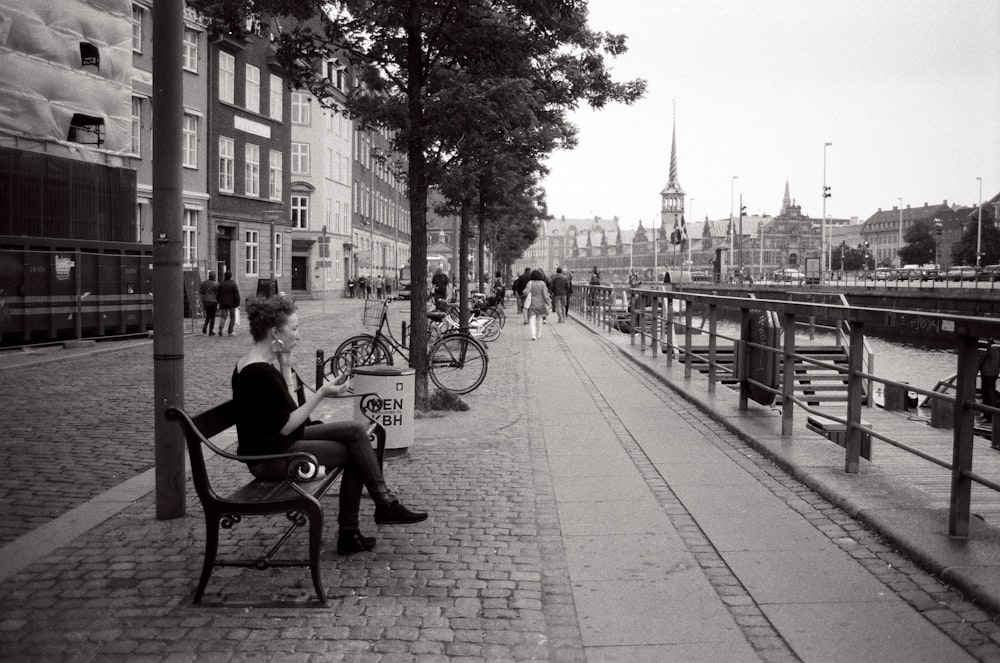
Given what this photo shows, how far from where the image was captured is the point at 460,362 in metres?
12.9

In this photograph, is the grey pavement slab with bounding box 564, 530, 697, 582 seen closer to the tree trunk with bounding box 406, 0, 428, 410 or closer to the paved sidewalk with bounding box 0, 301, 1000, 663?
the paved sidewalk with bounding box 0, 301, 1000, 663

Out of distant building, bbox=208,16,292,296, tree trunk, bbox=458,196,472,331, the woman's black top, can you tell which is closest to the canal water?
tree trunk, bbox=458,196,472,331

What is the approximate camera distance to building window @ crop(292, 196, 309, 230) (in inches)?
2251

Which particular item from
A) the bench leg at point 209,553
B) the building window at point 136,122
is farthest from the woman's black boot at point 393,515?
the building window at point 136,122

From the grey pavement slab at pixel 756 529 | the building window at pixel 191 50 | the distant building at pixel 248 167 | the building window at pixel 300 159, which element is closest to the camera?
the grey pavement slab at pixel 756 529

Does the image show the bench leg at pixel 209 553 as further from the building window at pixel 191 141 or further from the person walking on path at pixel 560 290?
the building window at pixel 191 141

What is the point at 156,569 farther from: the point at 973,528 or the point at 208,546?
the point at 973,528

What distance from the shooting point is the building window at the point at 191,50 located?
37.6 m

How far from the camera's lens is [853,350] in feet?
23.2

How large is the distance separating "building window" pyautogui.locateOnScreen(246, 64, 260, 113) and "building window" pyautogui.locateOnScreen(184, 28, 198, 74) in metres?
4.99

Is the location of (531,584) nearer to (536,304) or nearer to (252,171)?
(536,304)

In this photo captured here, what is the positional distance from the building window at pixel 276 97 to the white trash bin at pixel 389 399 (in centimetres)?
4010

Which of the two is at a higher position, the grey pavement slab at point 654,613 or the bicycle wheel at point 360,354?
the bicycle wheel at point 360,354

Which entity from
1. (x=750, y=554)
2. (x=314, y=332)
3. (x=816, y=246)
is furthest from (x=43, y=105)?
(x=816, y=246)
